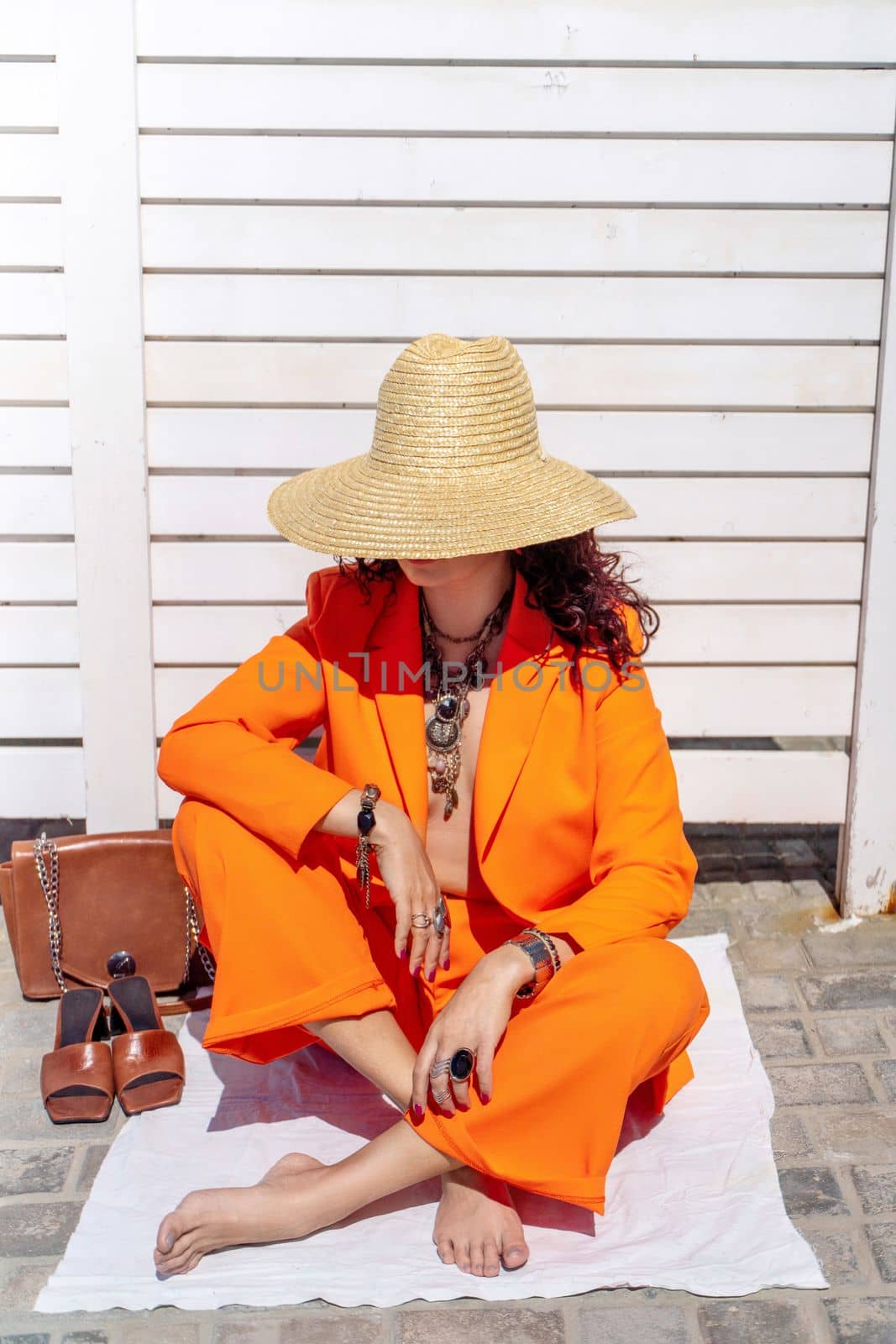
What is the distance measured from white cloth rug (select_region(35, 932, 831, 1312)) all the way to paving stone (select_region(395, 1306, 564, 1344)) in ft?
0.11

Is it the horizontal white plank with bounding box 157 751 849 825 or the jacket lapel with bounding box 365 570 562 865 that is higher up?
the jacket lapel with bounding box 365 570 562 865

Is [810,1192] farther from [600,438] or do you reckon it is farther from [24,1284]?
[600,438]

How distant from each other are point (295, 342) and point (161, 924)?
1.57 m

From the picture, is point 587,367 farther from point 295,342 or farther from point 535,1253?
point 535,1253

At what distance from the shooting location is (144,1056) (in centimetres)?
317

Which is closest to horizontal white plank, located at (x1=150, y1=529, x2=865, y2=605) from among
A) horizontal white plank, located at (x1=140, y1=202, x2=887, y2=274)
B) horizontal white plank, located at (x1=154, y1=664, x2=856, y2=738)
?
horizontal white plank, located at (x1=154, y1=664, x2=856, y2=738)

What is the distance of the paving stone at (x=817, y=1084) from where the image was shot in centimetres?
314

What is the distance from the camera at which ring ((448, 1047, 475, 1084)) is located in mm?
2479

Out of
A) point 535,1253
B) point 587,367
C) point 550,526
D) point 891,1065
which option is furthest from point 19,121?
point 891,1065

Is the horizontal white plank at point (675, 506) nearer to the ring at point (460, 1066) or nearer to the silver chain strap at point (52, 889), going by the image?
the silver chain strap at point (52, 889)

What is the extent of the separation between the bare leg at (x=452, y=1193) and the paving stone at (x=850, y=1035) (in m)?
1.02

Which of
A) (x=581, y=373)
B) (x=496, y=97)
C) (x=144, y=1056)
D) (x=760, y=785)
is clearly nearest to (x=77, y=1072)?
(x=144, y=1056)

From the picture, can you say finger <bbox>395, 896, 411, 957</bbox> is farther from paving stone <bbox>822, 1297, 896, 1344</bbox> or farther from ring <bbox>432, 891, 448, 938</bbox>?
paving stone <bbox>822, 1297, 896, 1344</bbox>

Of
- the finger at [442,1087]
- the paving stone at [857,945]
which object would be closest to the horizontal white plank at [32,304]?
the paving stone at [857,945]
